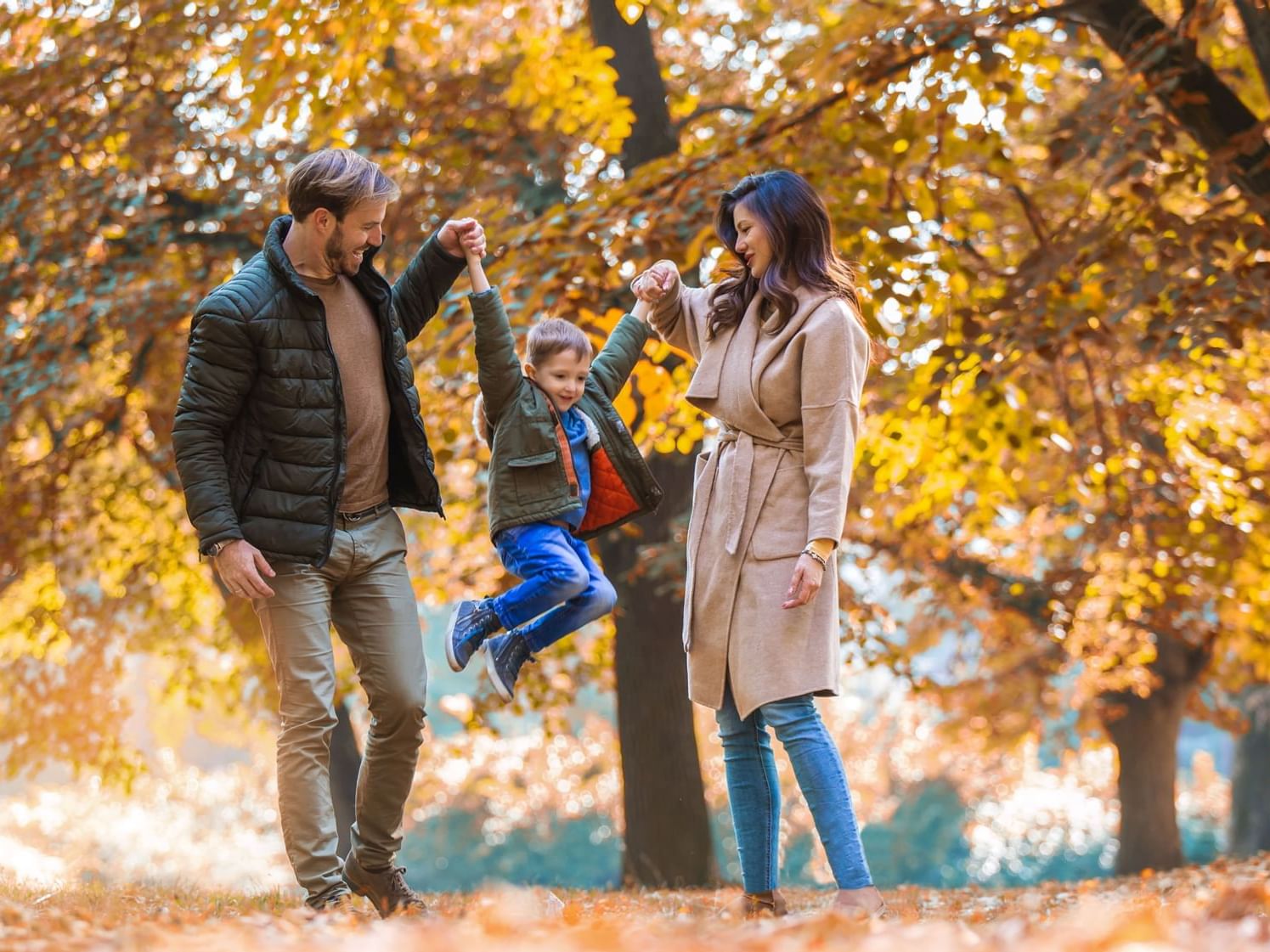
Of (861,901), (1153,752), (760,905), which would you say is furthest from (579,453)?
(1153,752)

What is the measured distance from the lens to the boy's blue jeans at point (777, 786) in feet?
12.6

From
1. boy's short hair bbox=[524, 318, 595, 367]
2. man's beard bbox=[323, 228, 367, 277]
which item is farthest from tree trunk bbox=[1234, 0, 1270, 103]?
man's beard bbox=[323, 228, 367, 277]

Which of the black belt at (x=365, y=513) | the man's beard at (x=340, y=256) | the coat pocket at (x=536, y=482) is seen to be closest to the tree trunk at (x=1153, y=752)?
the coat pocket at (x=536, y=482)

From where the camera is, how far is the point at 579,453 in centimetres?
466

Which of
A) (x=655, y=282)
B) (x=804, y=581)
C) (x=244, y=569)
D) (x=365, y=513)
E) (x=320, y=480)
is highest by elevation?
(x=655, y=282)

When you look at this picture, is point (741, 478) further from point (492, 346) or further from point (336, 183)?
point (336, 183)

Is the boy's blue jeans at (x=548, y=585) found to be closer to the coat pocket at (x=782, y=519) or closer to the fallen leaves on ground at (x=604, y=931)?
the coat pocket at (x=782, y=519)

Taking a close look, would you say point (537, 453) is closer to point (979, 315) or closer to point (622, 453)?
point (622, 453)

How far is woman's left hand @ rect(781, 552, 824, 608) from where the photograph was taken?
384 cm

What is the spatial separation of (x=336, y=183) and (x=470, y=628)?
1.61 m

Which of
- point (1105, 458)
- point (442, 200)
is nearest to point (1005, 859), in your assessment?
point (1105, 458)

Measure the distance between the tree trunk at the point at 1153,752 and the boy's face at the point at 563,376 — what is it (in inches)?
419

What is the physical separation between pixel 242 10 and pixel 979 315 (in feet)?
15.7

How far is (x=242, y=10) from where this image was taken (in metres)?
8.04
